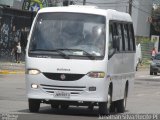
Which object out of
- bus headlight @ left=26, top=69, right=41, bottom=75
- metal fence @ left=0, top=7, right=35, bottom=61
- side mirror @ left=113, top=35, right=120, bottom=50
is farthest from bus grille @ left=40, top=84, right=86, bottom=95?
metal fence @ left=0, top=7, right=35, bottom=61

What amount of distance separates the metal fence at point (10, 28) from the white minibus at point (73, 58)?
93.8 ft

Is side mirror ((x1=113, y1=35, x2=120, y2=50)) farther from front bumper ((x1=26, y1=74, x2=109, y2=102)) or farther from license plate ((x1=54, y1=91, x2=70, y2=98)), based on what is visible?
license plate ((x1=54, y1=91, x2=70, y2=98))

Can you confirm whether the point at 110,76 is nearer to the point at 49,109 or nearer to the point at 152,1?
the point at 49,109

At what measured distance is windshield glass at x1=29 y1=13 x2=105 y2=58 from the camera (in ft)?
53.1

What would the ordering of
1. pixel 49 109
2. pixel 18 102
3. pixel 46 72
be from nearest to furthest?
pixel 46 72 → pixel 49 109 → pixel 18 102

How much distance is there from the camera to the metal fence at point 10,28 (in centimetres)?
4569

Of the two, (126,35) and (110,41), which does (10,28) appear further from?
(110,41)

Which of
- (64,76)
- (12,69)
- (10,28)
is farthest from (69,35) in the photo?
(10,28)

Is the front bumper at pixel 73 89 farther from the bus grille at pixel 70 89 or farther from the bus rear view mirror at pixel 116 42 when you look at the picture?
the bus rear view mirror at pixel 116 42

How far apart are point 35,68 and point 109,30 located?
2.20m

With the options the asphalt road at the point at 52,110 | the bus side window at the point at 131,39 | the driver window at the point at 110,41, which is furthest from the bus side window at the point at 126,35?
the asphalt road at the point at 52,110

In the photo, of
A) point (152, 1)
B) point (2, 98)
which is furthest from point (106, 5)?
point (2, 98)

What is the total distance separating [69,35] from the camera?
1645cm

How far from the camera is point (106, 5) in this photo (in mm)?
76938
